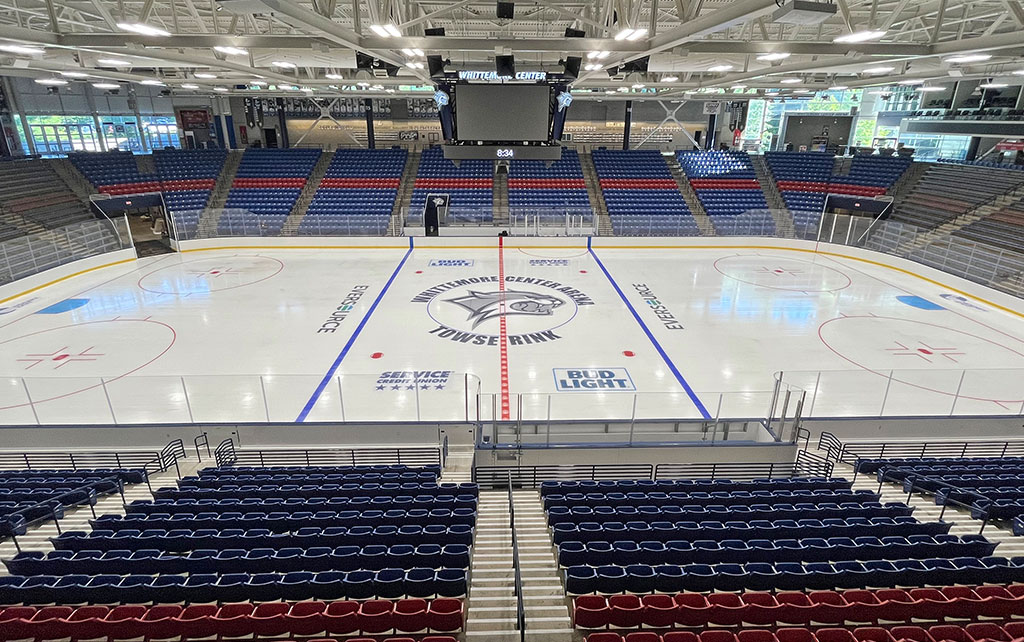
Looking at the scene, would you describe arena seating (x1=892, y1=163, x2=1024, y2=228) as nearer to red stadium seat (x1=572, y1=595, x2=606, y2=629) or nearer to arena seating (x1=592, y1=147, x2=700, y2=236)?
arena seating (x1=592, y1=147, x2=700, y2=236)

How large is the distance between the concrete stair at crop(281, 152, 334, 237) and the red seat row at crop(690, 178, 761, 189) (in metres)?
20.8

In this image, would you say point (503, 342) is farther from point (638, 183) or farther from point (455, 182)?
point (638, 183)

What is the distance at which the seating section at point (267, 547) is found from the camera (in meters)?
4.41

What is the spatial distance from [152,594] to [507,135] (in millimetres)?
12211

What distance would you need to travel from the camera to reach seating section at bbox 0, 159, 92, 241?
2100 centimetres

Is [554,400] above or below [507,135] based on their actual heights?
below

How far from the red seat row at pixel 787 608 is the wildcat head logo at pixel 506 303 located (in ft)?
35.0

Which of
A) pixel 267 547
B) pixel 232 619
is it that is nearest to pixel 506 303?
pixel 267 547

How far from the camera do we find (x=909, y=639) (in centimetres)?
373

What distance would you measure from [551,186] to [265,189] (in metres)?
15.2

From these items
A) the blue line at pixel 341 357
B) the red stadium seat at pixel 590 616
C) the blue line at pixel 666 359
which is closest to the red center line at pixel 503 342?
the blue line at pixel 341 357

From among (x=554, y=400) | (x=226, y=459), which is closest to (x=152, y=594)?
(x=226, y=459)

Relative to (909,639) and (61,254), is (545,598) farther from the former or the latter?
(61,254)

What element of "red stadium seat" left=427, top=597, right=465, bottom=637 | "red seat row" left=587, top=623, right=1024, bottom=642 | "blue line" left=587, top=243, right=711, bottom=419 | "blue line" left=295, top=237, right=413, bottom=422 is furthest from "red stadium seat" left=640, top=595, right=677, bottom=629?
"blue line" left=295, top=237, right=413, bottom=422
